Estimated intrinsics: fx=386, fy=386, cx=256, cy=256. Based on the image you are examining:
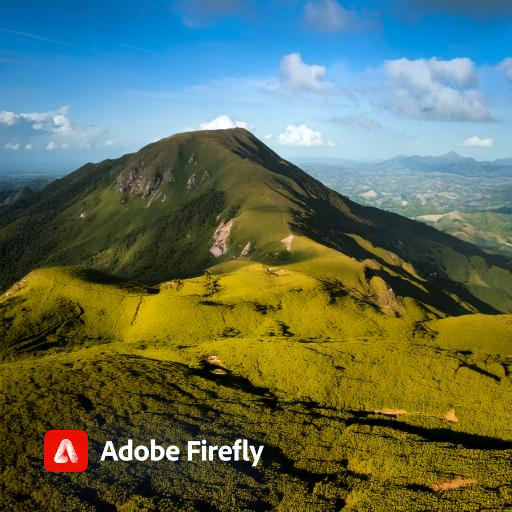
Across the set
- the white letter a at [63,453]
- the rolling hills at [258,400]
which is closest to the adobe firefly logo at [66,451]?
the white letter a at [63,453]

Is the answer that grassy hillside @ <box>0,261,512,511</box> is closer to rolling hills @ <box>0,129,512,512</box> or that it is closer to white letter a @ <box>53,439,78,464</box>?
rolling hills @ <box>0,129,512,512</box>

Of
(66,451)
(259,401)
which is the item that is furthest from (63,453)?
(259,401)

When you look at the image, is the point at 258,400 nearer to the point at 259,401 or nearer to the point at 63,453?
the point at 259,401

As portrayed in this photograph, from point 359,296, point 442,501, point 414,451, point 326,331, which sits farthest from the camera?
point 359,296

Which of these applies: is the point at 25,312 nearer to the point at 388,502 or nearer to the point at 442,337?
the point at 388,502

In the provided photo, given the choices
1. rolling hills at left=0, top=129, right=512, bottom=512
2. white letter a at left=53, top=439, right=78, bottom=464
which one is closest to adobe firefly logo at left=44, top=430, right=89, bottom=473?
white letter a at left=53, top=439, right=78, bottom=464

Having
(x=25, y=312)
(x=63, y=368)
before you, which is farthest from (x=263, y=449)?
(x=25, y=312)

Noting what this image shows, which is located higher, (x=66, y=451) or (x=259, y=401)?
(x=66, y=451)
